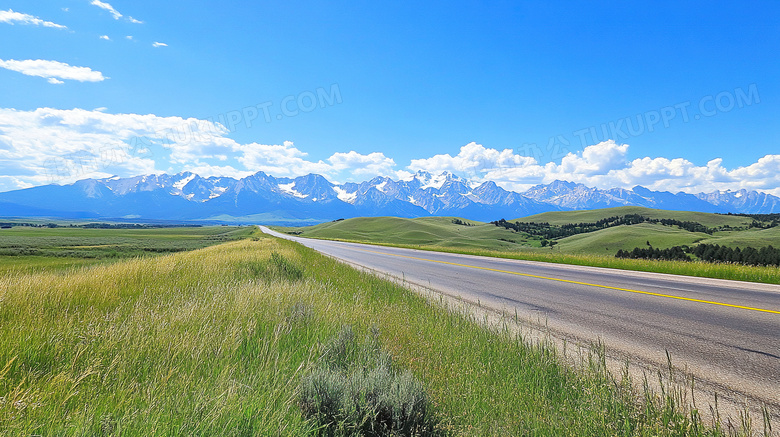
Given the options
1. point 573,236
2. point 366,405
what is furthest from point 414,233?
point 366,405

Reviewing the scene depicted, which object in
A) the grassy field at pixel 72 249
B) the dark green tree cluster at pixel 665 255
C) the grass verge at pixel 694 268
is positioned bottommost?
the grassy field at pixel 72 249

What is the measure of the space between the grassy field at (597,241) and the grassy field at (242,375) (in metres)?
15.0

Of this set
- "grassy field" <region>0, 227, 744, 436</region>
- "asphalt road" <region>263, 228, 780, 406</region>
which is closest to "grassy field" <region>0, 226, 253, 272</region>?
"grassy field" <region>0, 227, 744, 436</region>

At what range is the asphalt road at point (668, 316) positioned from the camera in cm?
497

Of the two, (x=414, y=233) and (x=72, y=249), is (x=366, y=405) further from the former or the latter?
(x=414, y=233)

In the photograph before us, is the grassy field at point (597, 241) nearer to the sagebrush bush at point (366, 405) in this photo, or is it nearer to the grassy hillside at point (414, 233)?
the grassy hillside at point (414, 233)

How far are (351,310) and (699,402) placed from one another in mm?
4948

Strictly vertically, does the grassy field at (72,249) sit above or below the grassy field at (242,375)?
below

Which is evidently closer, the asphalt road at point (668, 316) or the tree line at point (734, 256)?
the asphalt road at point (668, 316)

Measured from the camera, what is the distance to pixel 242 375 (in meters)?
3.48

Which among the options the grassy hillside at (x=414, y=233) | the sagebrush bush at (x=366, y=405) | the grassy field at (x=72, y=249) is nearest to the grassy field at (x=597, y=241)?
the grassy hillside at (x=414, y=233)

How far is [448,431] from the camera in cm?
304

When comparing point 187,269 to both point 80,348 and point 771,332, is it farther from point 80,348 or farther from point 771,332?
point 771,332

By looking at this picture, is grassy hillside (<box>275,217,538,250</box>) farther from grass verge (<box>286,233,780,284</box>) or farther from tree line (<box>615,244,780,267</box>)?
grass verge (<box>286,233,780,284</box>)
